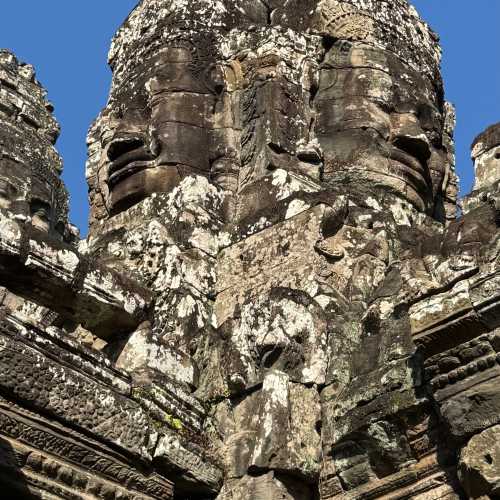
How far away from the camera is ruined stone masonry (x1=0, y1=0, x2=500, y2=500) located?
358 inches

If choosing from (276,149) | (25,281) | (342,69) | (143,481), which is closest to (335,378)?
(143,481)

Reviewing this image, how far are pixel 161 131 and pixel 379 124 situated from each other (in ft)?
7.27

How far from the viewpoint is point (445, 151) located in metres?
15.2

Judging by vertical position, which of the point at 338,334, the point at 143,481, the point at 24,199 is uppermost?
the point at 24,199

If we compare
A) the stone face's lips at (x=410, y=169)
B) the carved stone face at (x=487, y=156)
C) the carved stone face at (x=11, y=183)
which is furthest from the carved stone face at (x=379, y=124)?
the carved stone face at (x=11, y=183)

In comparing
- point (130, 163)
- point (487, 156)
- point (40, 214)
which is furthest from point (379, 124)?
Answer: point (40, 214)

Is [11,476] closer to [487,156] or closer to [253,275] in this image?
[253,275]

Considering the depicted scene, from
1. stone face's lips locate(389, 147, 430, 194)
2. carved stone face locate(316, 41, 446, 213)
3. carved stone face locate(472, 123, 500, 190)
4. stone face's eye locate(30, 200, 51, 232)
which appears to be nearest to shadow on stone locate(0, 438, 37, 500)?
stone face's eye locate(30, 200, 51, 232)

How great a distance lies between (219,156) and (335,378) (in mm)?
3752

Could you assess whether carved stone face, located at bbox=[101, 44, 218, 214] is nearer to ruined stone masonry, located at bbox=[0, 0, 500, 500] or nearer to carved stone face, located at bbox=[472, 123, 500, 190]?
ruined stone masonry, located at bbox=[0, 0, 500, 500]

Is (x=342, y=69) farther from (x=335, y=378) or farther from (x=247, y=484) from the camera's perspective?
(x=247, y=484)

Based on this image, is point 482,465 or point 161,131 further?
point 161,131

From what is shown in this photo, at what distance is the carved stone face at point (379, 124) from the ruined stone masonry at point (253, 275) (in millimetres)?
28

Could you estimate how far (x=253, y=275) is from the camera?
1183cm
